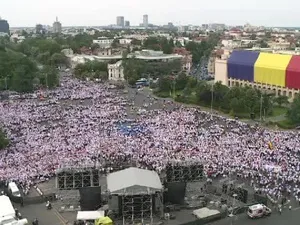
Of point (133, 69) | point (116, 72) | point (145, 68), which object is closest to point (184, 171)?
point (133, 69)

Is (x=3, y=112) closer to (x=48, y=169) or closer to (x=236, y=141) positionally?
(x=48, y=169)

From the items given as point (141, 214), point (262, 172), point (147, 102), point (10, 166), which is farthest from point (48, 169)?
point (147, 102)

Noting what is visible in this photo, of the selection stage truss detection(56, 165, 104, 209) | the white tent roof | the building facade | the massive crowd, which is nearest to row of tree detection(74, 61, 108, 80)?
the building facade

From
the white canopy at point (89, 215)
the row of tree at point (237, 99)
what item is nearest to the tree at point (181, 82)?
the row of tree at point (237, 99)

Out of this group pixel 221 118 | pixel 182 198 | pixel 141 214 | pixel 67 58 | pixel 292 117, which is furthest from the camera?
pixel 67 58

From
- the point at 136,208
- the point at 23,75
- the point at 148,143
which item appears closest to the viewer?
the point at 136,208

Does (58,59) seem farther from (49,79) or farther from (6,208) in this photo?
(6,208)

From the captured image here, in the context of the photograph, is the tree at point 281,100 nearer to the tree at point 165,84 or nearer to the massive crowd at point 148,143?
the massive crowd at point 148,143
